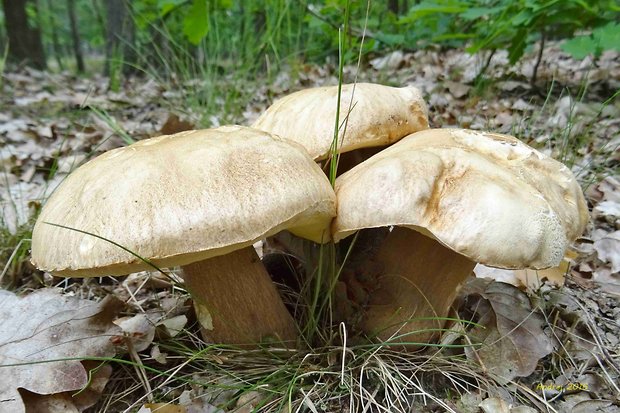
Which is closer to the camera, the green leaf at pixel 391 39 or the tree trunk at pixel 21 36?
the green leaf at pixel 391 39

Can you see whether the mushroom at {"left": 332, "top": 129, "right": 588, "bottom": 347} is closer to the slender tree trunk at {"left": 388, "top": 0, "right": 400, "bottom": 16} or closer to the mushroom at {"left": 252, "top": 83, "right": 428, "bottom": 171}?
the mushroom at {"left": 252, "top": 83, "right": 428, "bottom": 171}

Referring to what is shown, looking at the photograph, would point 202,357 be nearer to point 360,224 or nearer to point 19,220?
point 360,224

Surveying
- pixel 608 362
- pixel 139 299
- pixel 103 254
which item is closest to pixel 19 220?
pixel 139 299

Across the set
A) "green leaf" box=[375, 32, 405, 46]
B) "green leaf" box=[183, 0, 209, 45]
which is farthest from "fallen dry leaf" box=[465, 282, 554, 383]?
"green leaf" box=[375, 32, 405, 46]

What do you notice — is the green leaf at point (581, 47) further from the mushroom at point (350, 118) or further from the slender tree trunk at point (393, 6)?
the slender tree trunk at point (393, 6)

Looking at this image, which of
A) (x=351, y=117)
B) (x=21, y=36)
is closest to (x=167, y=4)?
(x=351, y=117)

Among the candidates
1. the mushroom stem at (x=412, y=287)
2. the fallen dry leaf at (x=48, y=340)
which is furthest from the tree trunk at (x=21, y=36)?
the mushroom stem at (x=412, y=287)

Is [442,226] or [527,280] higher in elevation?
[442,226]
